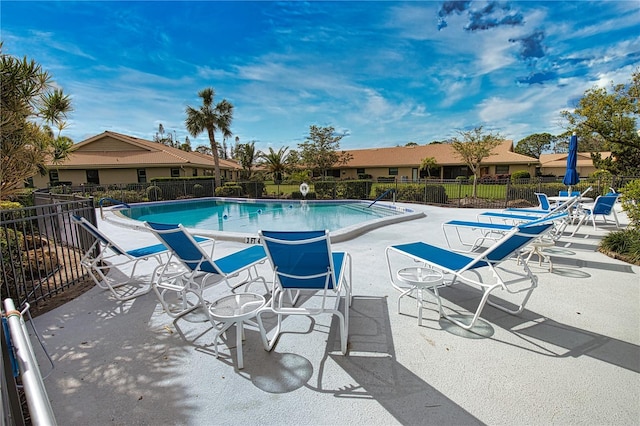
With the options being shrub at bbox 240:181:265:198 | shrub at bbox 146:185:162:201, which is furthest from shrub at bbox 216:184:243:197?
shrub at bbox 146:185:162:201

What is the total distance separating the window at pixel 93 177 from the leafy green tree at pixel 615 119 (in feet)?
119

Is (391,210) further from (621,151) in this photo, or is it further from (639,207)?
(621,151)

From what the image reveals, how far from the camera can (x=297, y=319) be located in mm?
3135

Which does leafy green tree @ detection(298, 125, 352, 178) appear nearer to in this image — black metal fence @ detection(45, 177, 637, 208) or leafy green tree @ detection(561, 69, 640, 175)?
black metal fence @ detection(45, 177, 637, 208)

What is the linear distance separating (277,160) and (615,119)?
27454 mm

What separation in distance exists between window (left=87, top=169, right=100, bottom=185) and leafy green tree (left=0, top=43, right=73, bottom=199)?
2431cm

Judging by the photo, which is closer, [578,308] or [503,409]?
[503,409]

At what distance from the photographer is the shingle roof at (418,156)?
93.8 feet

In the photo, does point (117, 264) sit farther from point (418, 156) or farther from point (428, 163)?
point (418, 156)

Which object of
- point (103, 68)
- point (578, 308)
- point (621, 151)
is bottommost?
point (578, 308)

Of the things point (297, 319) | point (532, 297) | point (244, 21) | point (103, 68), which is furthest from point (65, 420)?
point (103, 68)

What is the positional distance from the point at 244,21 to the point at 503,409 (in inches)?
501

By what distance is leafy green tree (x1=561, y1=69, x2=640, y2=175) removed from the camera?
57.3 ft

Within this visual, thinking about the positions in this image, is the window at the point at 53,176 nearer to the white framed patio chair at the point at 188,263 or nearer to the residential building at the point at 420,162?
the residential building at the point at 420,162
